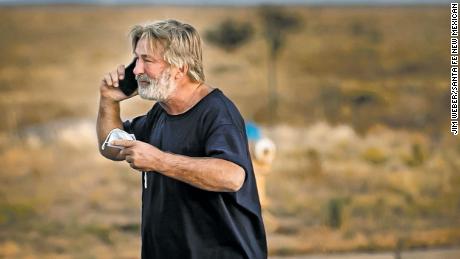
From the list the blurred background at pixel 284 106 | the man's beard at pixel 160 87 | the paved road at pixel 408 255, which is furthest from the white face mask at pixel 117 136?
the blurred background at pixel 284 106

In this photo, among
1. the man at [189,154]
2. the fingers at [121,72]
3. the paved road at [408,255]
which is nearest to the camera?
the man at [189,154]

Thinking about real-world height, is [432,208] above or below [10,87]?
below

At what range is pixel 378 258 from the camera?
8.47 m

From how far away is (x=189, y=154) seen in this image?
396 cm

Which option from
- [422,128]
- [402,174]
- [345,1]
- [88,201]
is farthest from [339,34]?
[88,201]

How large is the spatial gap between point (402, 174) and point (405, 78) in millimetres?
2388

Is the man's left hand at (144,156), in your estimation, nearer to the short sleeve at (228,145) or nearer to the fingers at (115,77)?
the short sleeve at (228,145)

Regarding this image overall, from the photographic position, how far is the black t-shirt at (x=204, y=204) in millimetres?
3943

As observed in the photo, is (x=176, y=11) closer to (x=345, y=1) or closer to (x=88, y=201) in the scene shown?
(x=345, y=1)

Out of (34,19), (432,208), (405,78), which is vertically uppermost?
(34,19)

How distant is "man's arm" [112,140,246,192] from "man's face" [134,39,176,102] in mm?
316

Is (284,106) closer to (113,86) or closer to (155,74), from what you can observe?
(113,86)

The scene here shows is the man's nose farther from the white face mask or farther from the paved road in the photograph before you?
the paved road

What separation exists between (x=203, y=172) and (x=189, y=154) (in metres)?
0.21
